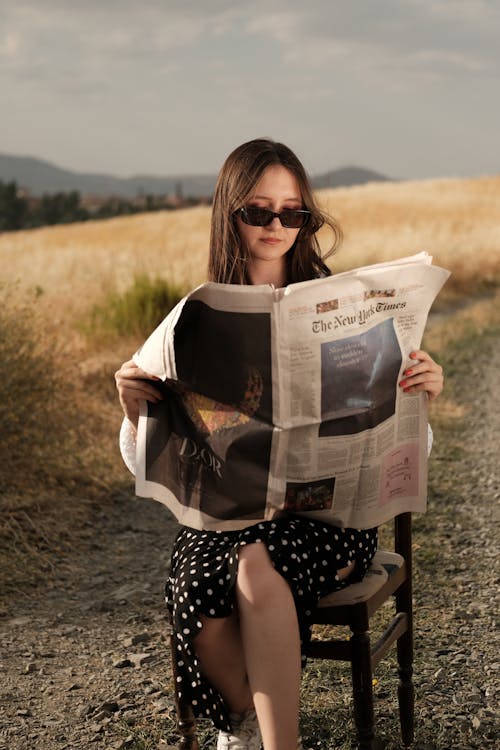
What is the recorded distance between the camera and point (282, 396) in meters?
1.90

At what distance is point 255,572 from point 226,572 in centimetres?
8

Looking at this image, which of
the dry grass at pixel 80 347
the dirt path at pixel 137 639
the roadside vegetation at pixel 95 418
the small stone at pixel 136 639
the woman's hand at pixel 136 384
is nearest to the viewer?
the woman's hand at pixel 136 384

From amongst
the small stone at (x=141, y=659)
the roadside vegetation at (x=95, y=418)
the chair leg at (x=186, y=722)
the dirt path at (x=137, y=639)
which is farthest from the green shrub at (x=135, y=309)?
the chair leg at (x=186, y=722)

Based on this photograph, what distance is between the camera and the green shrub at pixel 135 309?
23.7 feet

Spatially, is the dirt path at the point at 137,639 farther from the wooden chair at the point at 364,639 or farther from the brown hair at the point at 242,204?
the brown hair at the point at 242,204

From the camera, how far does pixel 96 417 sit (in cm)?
553

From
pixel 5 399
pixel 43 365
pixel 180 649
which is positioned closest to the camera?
pixel 180 649

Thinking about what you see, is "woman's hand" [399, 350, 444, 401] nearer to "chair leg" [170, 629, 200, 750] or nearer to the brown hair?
the brown hair

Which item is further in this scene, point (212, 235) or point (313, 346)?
point (212, 235)

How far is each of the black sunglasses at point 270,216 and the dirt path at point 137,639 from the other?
4.39 ft

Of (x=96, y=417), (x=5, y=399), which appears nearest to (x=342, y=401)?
(x=5, y=399)

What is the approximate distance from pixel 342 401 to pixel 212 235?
2.14ft

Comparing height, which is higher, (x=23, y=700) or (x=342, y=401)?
(x=342, y=401)

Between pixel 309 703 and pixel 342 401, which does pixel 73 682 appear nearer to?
pixel 309 703
